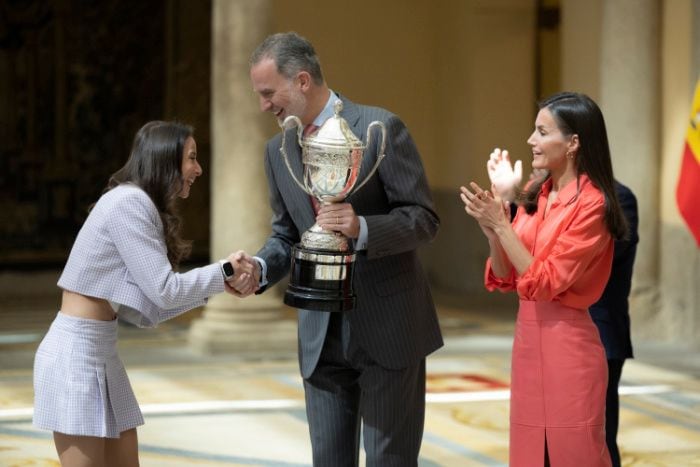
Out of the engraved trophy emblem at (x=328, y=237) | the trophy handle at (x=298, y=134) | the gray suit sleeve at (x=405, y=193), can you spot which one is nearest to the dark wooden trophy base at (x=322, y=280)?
the engraved trophy emblem at (x=328, y=237)

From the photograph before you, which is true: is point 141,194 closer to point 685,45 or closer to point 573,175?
point 573,175

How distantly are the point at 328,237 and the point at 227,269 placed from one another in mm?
458

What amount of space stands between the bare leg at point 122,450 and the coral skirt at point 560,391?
4.07ft

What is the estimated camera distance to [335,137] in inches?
163

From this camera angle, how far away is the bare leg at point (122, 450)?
4531 millimetres

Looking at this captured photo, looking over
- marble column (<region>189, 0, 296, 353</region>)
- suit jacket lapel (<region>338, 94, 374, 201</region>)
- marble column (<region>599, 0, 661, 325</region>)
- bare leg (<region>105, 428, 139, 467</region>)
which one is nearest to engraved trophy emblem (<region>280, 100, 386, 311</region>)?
suit jacket lapel (<region>338, 94, 374, 201</region>)

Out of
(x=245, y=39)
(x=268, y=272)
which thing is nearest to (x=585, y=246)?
(x=268, y=272)

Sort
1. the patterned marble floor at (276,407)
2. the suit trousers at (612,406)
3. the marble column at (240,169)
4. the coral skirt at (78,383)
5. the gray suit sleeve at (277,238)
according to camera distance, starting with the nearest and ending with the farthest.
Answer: the coral skirt at (78,383), the gray suit sleeve at (277,238), the suit trousers at (612,406), the patterned marble floor at (276,407), the marble column at (240,169)

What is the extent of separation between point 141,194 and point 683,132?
7.67 meters

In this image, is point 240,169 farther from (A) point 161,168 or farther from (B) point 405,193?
(B) point 405,193

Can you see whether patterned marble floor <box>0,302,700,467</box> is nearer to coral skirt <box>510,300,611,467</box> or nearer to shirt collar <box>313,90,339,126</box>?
coral skirt <box>510,300,611,467</box>

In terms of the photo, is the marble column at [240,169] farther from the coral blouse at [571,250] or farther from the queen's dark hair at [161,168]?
the coral blouse at [571,250]

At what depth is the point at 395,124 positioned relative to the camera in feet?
14.3

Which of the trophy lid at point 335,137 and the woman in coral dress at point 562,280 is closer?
the trophy lid at point 335,137
